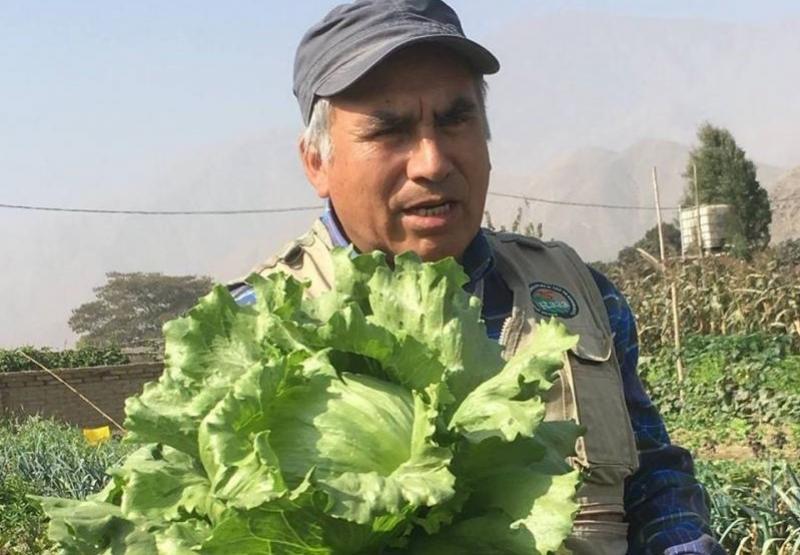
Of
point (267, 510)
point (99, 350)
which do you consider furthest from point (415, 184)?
point (99, 350)

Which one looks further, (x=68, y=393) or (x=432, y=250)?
(x=68, y=393)

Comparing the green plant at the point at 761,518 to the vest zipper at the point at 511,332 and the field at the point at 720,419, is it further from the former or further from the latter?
the vest zipper at the point at 511,332

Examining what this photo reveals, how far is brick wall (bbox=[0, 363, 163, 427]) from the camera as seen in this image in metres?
21.8

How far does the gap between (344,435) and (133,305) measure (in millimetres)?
82507

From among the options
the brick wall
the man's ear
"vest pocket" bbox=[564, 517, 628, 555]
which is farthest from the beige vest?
the brick wall

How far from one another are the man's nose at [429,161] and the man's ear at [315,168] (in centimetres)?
24

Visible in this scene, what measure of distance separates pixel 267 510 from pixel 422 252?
0.82 metres

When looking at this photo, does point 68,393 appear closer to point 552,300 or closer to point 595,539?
point 552,300

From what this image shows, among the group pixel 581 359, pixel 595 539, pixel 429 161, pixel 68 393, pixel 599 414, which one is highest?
pixel 429 161

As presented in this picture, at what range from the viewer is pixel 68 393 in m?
22.2

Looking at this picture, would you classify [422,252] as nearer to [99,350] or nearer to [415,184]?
[415,184]

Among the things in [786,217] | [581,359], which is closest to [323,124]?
[581,359]

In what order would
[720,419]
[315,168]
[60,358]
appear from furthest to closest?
[60,358] < [720,419] < [315,168]

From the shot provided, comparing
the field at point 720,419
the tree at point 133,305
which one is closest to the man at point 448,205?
the field at point 720,419
